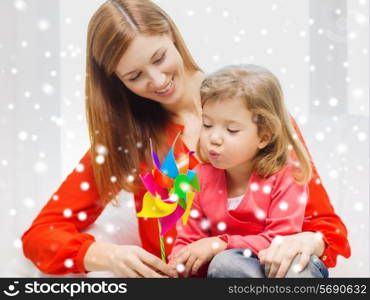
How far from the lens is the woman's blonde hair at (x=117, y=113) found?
1330 millimetres

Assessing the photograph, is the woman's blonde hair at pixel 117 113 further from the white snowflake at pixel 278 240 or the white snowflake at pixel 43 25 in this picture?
the white snowflake at pixel 278 240

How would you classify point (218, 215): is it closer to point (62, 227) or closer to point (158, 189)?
point (158, 189)

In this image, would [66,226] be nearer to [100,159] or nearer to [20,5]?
[100,159]

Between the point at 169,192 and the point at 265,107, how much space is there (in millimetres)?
275

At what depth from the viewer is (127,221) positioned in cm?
144

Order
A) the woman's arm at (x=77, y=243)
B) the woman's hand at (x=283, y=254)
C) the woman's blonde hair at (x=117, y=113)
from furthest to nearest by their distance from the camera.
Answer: the woman's blonde hair at (x=117, y=113) → the woman's arm at (x=77, y=243) → the woman's hand at (x=283, y=254)

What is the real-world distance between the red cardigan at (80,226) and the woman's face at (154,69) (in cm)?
9

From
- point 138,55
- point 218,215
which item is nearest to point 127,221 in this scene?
point 218,215

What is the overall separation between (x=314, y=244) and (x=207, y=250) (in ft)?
0.74

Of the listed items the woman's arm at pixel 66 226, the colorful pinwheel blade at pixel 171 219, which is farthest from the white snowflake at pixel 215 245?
the woman's arm at pixel 66 226

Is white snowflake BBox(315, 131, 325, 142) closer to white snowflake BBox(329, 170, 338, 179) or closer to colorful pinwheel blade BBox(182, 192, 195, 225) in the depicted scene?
white snowflake BBox(329, 170, 338, 179)

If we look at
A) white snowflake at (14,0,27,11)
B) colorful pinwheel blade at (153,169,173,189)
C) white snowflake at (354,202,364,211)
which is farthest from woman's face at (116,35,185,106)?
white snowflake at (354,202,364,211)

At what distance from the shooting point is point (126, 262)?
1.23 meters

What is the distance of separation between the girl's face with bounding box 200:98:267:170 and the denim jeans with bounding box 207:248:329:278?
0.65 feet
